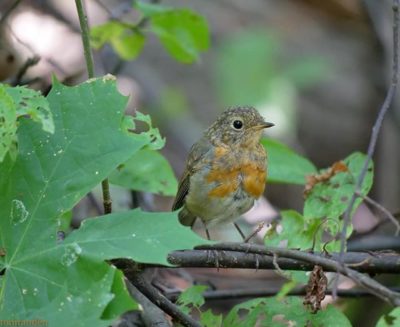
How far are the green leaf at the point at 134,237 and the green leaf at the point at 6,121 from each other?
0.36m

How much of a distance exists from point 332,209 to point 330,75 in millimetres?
6856

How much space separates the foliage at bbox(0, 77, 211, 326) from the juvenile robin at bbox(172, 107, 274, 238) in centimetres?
183

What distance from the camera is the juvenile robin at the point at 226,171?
4637mm

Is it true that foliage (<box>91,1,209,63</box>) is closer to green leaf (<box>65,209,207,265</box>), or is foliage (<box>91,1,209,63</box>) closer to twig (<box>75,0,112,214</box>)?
twig (<box>75,0,112,214</box>)

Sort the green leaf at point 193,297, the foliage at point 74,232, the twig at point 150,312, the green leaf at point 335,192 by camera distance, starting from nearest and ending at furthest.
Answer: the foliage at point 74,232, the twig at point 150,312, the green leaf at point 193,297, the green leaf at point 335,192

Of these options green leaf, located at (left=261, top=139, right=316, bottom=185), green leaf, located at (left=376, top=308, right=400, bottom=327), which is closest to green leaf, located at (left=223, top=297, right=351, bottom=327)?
green leaf, located at (left=376, top=308, right=400, bottom=327)

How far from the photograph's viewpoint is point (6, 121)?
2551mm

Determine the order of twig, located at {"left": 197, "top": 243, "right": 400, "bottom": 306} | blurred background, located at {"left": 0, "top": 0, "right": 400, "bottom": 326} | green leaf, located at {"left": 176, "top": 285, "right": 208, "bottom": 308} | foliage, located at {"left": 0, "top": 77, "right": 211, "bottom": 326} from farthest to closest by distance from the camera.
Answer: blurred background, located at {"left": 0, "top": 0, "right": 400, "bottom": 326}
green leaf, located at {"left": 176, "top": 285, "right": 208, "bottom": 308}
foliage, located at {"left": 0, "top": 77, "right": 211, "bottom": 326}
twig, located at {"left": 197, "top": 243, "right": 400, "bottom": 306}

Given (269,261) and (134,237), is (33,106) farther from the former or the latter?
(269,261)

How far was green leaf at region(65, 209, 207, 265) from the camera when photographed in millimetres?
2549

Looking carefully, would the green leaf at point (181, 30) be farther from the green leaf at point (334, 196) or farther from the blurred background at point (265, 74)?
the green leaf at point (334, 196)

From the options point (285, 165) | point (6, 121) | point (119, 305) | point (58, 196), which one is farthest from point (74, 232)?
point (285, 165)

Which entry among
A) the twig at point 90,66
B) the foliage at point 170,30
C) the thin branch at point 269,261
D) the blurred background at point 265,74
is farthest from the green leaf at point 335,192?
the blurred background at point 265,74

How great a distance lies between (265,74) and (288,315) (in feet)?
18.0
